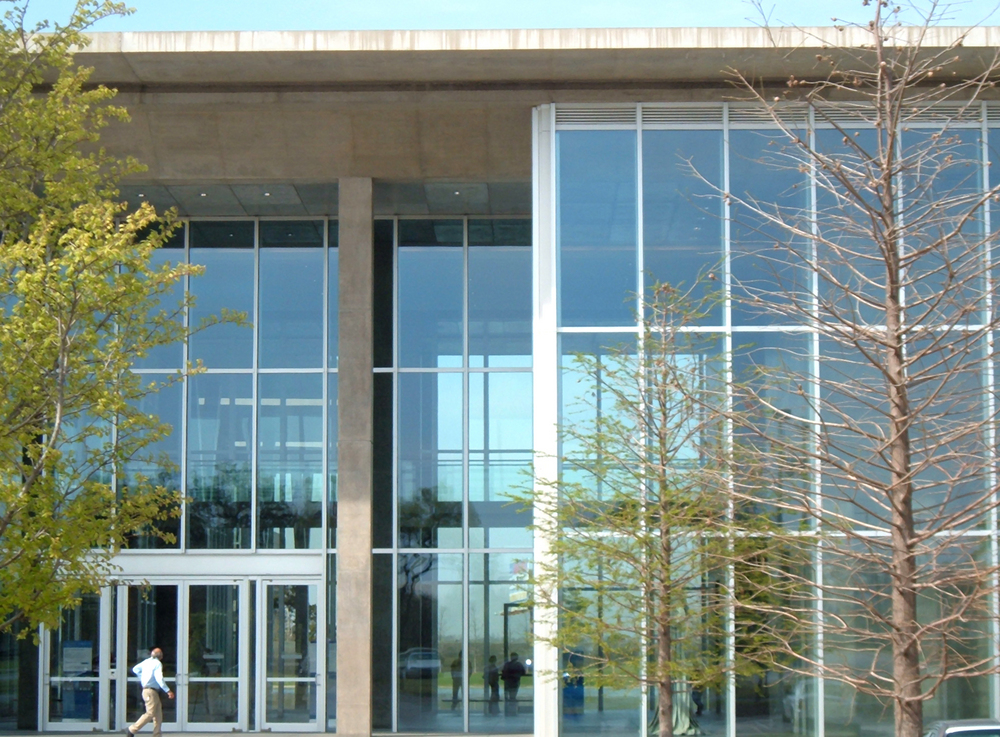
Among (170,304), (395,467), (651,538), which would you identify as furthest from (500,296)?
(651,538)

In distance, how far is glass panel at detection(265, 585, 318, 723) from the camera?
20.4m

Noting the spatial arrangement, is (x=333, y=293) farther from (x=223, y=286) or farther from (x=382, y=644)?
(x=382, y=644)

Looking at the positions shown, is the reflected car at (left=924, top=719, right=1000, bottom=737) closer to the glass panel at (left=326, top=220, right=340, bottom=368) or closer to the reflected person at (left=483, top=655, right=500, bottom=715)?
the reflected person at (left=483, top=655, right=500, bottom=715)

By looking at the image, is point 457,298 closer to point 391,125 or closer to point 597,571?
point 391,125

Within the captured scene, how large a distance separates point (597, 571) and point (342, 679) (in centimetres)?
682

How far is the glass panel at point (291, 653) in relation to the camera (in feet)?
66.9

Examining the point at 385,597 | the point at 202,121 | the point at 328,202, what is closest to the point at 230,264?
the point at 328,202

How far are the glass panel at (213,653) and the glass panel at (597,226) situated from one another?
29.6ft

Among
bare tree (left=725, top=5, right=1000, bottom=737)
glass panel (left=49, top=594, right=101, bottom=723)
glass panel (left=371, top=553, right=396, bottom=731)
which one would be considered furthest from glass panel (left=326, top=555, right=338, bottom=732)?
bare tree (left=725, top=5, right=1000, bottom=737)

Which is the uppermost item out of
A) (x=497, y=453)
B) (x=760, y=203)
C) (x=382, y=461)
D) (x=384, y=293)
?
(x=760, y=203)

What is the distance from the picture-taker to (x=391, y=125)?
18359 millimetres

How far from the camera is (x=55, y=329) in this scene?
10125 mm

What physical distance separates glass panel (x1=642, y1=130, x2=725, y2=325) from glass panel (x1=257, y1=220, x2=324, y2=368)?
759 centimetres

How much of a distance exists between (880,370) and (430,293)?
14135mm
